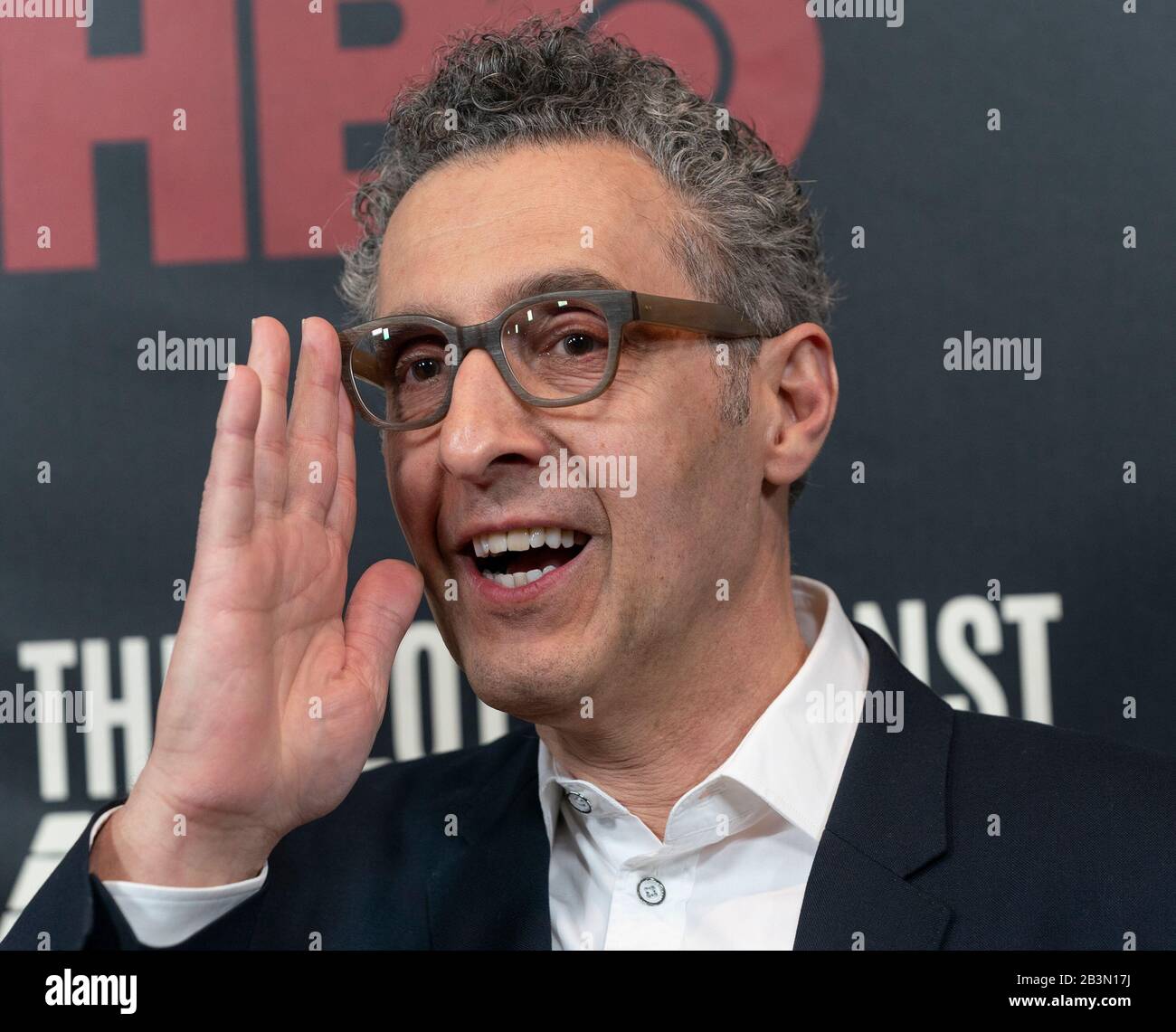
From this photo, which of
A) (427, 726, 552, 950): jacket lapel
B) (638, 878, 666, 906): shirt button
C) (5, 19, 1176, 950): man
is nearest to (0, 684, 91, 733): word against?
(5, 19, 1176, 950): man

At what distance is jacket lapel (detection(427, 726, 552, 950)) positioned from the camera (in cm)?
168

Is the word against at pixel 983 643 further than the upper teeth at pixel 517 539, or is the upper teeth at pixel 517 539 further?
the word against at pixel 983 643

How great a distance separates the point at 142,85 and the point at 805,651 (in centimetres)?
164

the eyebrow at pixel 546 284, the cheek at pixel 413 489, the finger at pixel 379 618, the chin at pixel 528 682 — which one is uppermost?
the eyebrow at pixel 546 284

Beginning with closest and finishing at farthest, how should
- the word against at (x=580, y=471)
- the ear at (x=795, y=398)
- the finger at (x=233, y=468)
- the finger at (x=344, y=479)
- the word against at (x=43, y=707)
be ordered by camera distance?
the finger at (x=233, y=468), the word against at (x=580, y=471), the finger at (x=344, y=479), the ear at (x=795, y=398), the word against at (x=43, y=707)

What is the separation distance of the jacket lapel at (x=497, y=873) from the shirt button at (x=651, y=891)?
0.13 m

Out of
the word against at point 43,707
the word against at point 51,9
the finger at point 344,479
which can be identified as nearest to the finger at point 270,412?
the finger at point 344,479

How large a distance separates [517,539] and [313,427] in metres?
0.30

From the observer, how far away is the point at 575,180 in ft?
5.53

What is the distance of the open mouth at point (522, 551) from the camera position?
1.61 meters

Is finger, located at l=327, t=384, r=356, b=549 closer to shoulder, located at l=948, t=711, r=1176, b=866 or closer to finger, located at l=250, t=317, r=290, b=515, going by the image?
finger, located at l=250, t=317, r=290, b=515

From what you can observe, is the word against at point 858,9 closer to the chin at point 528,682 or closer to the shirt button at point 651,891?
the chin at point 528,682
